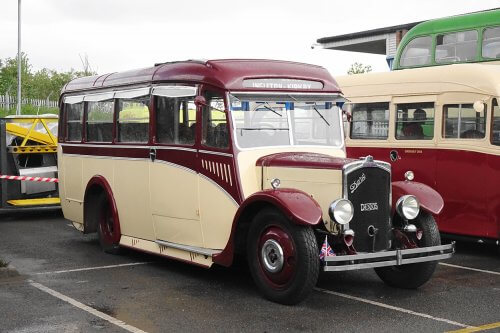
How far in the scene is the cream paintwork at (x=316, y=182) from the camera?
23.6ft

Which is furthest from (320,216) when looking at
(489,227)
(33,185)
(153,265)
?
(33,185)

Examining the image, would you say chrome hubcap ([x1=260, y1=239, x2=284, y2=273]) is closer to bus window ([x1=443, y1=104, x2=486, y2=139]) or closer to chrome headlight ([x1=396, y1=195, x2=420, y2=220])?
chrome headlight ([x1=396, y1=195, x2=420, y2=220])

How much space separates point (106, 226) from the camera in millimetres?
10273

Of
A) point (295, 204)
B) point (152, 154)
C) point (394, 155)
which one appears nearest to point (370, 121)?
point (394, 155)

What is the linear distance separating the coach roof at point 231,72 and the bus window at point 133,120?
0.30m

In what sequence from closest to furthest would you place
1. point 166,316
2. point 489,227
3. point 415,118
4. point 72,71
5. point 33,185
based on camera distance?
1. point 166,316
2. point 489,227
3. point 415,118
4. point 33,185
5. point 72,71

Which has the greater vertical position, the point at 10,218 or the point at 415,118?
the point at 415,118

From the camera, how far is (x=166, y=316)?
263 inches

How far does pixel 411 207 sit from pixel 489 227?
2.78 m

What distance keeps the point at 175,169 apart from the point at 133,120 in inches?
52.2

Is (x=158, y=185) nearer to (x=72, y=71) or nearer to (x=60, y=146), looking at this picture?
(x=60, y=146)

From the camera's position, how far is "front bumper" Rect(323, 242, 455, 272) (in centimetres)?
677

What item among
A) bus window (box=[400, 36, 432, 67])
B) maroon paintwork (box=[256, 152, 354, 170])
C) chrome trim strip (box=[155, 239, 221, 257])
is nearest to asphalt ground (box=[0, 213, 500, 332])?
chrome trim strip (box=[155, 239, 221, 257])

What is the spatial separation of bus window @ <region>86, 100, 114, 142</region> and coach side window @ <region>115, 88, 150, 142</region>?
0.78 ft
